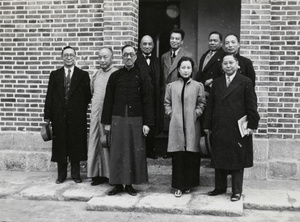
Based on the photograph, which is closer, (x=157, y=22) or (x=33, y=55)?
(x=33, y=55)

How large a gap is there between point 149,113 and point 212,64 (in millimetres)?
1186

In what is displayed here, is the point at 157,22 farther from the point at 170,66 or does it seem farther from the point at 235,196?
the point at 235,196

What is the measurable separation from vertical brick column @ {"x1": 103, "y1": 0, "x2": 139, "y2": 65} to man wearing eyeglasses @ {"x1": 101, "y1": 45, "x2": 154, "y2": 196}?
4.04 feet

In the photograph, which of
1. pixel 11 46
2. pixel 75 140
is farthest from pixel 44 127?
pixel 11 46

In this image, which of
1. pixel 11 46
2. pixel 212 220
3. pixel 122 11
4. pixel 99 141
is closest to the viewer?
pixel 212 220

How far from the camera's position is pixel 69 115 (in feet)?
22.6

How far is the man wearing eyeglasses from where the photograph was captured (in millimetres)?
6180

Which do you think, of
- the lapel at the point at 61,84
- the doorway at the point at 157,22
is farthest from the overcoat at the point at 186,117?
the doorway at the point at 157,22

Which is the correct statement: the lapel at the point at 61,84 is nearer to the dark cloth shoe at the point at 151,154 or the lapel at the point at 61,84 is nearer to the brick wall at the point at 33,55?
the brick wall at the point at 33,55

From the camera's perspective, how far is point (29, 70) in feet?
25.6

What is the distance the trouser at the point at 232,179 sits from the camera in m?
5.95

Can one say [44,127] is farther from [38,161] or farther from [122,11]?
[122,11]

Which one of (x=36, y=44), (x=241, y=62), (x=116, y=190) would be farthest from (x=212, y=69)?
(x=36, y=44)

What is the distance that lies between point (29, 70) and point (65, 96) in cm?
127
